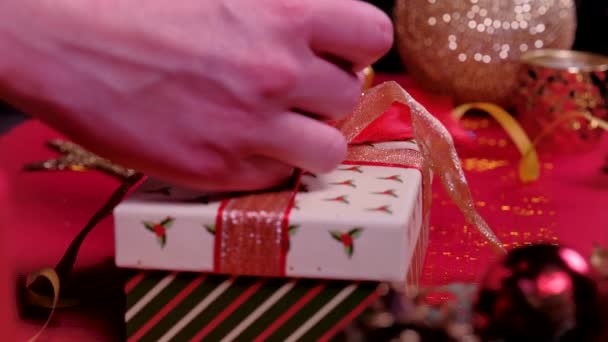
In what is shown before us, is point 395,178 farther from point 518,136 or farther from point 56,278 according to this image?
point 518,136

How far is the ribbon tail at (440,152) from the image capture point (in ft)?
2.25

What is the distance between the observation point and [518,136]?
39.1 inches

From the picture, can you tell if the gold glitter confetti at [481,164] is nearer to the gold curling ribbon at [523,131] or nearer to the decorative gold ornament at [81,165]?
the gold curling ribbon at [523,131]

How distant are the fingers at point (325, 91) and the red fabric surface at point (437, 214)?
18cm

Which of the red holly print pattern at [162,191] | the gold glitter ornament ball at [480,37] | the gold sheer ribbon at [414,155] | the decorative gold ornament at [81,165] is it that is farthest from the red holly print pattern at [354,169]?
the gold glitter ornament ball at [480,37]

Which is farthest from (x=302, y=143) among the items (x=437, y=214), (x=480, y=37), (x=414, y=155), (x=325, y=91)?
(x=480, y=37)

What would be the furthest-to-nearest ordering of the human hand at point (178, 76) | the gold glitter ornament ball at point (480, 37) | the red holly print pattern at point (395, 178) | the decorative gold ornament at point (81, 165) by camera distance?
the gold glitter ornament ball at point (480, 37)
the decorative gold ornament at point (81, 165)
the red holly print pattern at point (395, 178)
the human hand at point (178, 76)

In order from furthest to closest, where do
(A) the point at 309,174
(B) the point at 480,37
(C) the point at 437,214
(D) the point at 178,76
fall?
(B) the point at 480,37, (C) the point at 437,214, (A) the point at 309,174, (D) the point at 178,76

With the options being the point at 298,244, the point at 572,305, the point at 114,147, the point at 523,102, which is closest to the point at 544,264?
the point at 572,305

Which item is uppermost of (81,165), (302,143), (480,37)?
(302,143)

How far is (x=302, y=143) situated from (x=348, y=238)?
0.06 metres

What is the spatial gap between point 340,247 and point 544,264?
0.12m

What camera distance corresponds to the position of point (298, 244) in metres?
0.52

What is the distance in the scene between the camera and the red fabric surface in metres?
0.62
